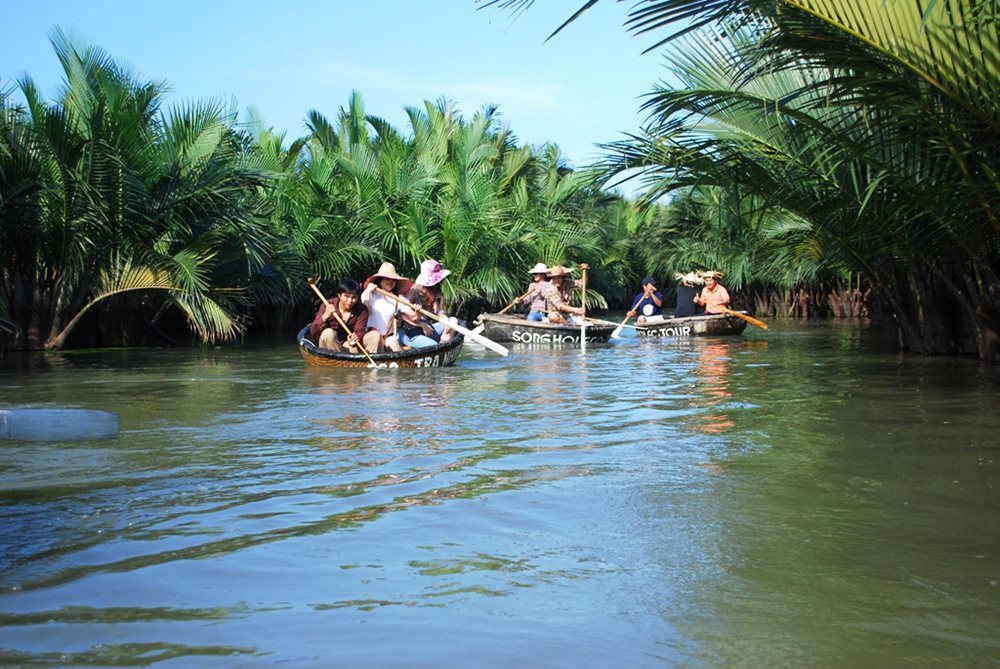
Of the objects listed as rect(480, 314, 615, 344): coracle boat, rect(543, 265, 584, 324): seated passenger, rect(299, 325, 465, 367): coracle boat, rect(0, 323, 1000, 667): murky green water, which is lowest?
rect(0, 323, 1000, 667): murky green water

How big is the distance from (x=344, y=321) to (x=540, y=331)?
687 cm

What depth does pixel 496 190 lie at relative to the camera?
3481 centimetres

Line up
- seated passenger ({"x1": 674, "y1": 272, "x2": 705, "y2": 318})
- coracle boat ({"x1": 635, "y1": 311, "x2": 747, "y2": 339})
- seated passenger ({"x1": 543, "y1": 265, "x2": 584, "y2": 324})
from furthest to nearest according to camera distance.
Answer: seated passenger ({"x1": 674, "y1": 272, "x2": 705, "y2": 318}) → coracle boat ({"x1": 635, "y1": 311, "x2": 747, "y2": 339}) → seated passenger ({"x1": 543, "y1": 265, "x2": 584, "y2": 324})

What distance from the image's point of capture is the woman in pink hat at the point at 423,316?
53.6 feet

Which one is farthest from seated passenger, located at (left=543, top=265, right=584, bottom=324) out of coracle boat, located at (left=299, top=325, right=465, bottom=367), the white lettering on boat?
coracle boat, located at (left=299, top=325, right=465, bottom=367)

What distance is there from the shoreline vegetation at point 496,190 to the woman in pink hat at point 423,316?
11.7 feet

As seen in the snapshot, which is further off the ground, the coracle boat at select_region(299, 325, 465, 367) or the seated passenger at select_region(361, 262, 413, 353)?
the seated passenger at select_region(361, 262, 413, 353)

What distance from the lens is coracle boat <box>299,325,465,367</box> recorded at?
15062 millimetres

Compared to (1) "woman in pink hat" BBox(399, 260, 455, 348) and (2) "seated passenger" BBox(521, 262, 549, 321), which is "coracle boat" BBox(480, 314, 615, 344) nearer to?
(2) "seated passenger" BBox(521, 262, 549, 321)

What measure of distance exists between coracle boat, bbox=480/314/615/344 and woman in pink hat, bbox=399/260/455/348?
5.02 metres

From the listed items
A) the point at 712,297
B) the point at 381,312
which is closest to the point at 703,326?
the point at 712,297

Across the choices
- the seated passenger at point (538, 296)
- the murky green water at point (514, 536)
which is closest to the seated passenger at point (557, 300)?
the seated passenger at point (538, 296)

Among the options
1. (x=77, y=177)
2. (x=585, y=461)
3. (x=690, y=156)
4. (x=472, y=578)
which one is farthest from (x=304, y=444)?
(x=77, y=177)

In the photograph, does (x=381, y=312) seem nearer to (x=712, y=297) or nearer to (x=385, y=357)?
(x=385, y=357)
